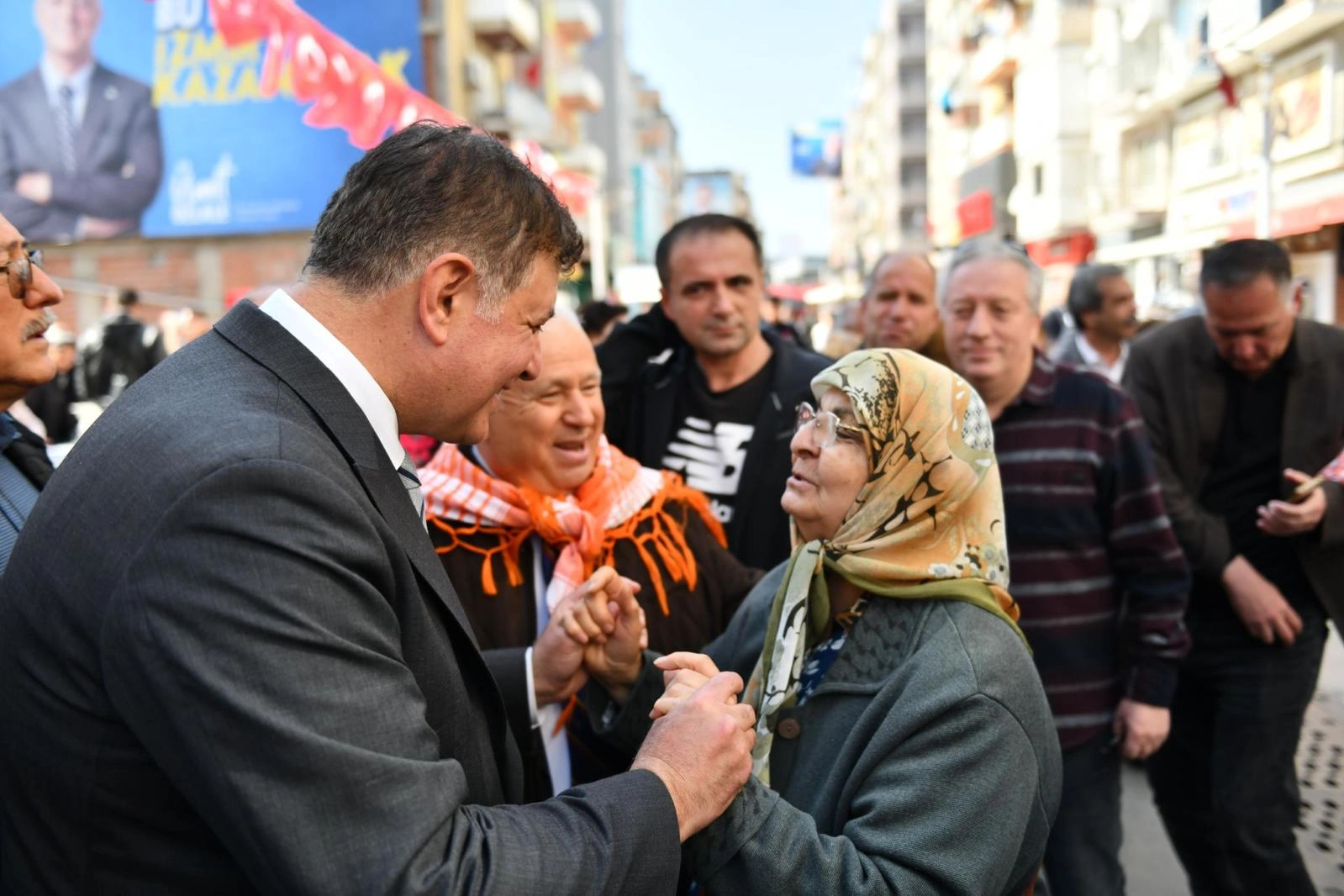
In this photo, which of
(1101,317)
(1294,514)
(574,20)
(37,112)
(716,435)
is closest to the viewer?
(1294,514)

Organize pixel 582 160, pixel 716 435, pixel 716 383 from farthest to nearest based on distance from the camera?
1. pixel 582 160
2. pixel 716 383
3. pixel 716 435

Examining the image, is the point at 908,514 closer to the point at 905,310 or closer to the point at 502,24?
the point at 905,310

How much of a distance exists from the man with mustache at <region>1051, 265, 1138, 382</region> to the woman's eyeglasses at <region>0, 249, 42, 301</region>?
5.97m

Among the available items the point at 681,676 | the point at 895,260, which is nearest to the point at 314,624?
the point at 681,676

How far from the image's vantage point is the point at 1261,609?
3545 mm

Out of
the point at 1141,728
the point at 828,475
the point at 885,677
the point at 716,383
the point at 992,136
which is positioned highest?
the point at 992,136

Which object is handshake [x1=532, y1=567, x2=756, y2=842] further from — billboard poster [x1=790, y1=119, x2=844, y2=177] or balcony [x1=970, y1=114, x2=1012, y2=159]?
billboard poster [x1=790, y1=119, x2=844, y2=177]

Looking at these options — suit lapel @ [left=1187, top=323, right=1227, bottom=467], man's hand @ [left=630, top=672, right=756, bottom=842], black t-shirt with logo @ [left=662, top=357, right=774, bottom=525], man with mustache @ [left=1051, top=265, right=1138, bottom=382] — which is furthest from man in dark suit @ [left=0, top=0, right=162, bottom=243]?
man's hand @ [left=630, top=672, right=756, bottom=842]

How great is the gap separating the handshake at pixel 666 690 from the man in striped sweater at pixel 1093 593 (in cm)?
135

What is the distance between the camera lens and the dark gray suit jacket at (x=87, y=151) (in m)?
20.0

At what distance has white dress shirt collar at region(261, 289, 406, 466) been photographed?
5.02ft

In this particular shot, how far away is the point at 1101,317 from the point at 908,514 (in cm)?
530

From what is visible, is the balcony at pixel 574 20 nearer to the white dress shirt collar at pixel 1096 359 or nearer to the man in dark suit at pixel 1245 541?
the white dress shirt collar at pixel 1096 359

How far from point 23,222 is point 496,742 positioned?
73.0 feet
